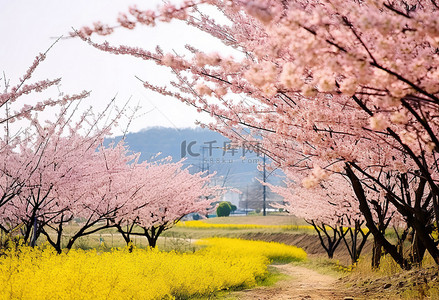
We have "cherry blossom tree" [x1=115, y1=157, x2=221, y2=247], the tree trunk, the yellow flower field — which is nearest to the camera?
the yellow flower field

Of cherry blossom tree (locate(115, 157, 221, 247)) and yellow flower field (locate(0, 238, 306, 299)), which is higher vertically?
cherry blossom tree (locate(115, 157, 221, 247))

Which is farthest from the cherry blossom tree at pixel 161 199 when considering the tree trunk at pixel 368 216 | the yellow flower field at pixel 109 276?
the tree trunk at pixel 368 216

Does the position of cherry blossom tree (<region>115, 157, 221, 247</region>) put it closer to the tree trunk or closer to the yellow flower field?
the yellow flower field

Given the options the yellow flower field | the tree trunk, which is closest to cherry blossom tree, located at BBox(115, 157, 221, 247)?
the yellow flower field

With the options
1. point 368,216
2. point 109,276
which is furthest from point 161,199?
point 368,216

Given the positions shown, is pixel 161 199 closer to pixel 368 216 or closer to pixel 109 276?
pixel 109 276

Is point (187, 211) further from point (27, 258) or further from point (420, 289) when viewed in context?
point (420, 289)

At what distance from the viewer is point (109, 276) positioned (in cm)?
620

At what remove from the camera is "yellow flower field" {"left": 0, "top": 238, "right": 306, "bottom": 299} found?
18.0 feet

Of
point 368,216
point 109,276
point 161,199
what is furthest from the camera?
point 161,199

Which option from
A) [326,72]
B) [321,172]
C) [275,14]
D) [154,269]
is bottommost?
[154,269]

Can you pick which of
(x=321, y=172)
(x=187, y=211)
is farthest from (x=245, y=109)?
(x=187, y=211)

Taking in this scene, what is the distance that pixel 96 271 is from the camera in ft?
21.2

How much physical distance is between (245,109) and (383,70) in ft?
12.1
